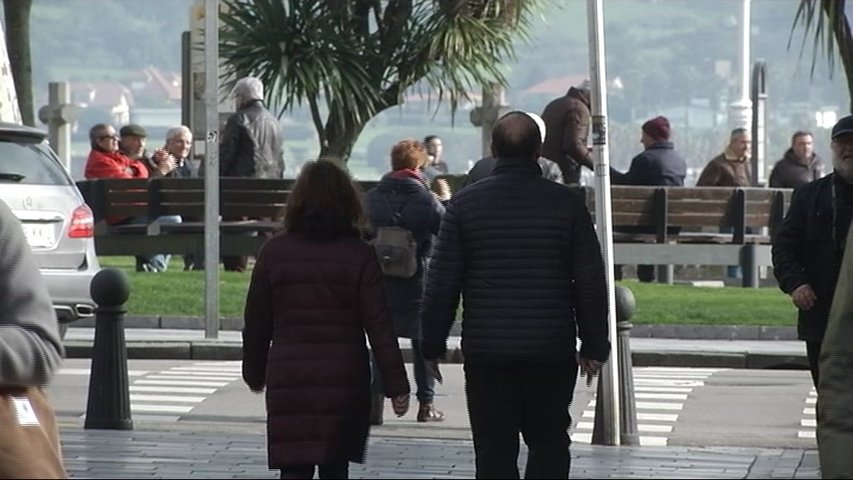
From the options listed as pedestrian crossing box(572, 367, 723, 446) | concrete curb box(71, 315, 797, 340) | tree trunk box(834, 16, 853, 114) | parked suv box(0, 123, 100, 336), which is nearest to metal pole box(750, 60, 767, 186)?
concrete curb box(71, 315, 797, 340)

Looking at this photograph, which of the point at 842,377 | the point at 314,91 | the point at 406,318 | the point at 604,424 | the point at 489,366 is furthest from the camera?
the point at 314,91

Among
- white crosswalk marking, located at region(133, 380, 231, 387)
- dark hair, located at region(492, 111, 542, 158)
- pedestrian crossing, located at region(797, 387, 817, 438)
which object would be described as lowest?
pedestrian crossing, located at region(797, 387, 817, 438)

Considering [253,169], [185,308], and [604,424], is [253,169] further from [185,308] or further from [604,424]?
[604,424]

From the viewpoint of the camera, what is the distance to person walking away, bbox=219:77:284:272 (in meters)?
21.7

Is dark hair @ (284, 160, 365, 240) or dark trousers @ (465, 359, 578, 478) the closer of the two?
dark hair @ (284, 160, 365, 240)

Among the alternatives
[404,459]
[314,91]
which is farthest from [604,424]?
[314,91]

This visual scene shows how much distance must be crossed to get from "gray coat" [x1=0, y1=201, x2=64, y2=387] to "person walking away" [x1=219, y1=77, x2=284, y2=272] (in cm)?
1701

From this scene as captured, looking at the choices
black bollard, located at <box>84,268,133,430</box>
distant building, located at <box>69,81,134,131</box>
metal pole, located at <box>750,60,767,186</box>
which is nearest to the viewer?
black bollard, located at <box>84,268,133,430</box>

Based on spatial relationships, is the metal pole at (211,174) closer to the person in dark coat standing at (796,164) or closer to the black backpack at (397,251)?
the black backpack at (397,251)

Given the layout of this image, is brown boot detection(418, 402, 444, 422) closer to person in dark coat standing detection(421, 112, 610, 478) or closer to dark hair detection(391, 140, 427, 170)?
dark hair detection(391, 140, 427, 170)

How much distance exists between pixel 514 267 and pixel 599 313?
373 mm

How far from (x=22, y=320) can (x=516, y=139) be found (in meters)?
4.24

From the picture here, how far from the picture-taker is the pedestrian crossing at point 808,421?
12310mm

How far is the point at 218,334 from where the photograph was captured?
1742 cm
